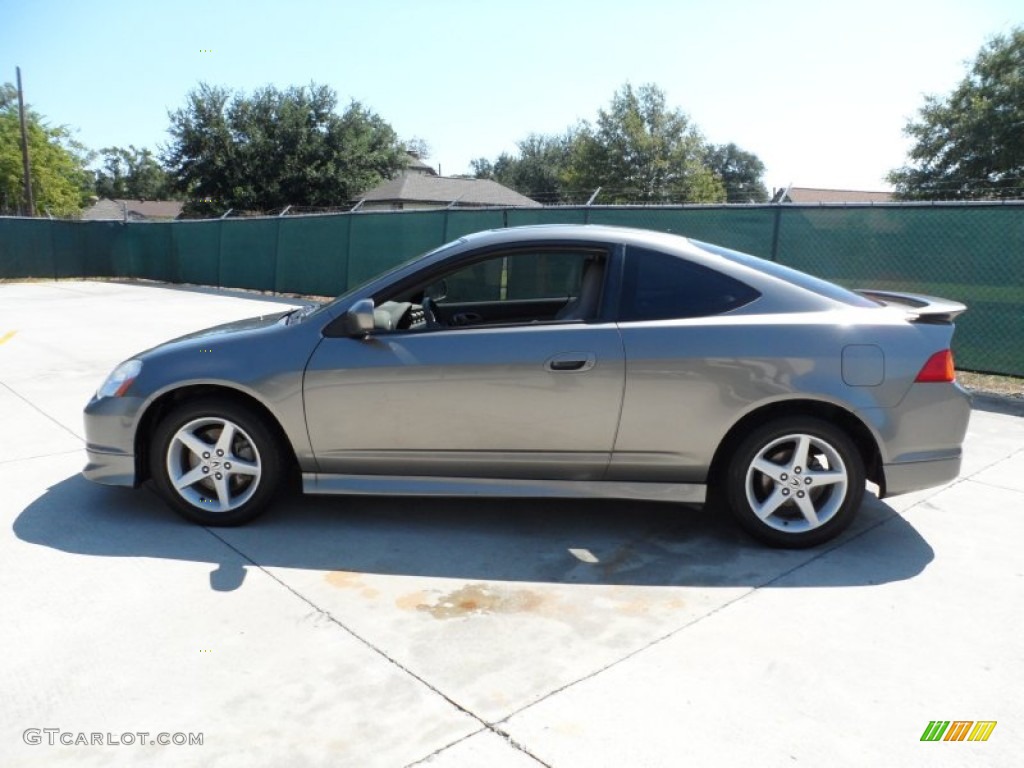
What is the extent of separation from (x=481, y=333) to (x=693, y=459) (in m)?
1.22

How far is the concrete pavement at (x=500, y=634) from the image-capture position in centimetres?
239

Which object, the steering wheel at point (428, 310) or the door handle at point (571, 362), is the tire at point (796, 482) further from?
the steering wheel at point (428, 310)

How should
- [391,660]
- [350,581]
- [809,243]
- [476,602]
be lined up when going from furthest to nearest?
1. [809,243]
2. [350,581]
3. [476,602]
4. [391,660]

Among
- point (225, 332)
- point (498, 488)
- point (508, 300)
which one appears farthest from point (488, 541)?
point (508, 300)

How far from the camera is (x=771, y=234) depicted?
888 centimetres

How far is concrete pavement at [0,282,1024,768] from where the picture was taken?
7.85 feet

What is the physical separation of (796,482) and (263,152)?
38020 mm

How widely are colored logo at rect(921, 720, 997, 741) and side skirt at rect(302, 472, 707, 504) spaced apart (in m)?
1.49

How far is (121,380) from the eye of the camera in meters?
4.03

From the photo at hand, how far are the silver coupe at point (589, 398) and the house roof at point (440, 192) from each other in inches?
1565

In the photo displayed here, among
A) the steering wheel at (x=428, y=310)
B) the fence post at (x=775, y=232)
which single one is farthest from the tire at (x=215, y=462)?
the fence post at (x=775, y=232)

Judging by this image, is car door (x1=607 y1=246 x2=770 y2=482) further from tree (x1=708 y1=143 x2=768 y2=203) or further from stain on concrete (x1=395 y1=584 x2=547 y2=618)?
tree (x1=708 y1=143 x2=768 y2=203)

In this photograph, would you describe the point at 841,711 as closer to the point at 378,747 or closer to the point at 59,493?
the point at 378,747

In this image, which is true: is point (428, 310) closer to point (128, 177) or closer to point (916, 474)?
point (916, 474)
